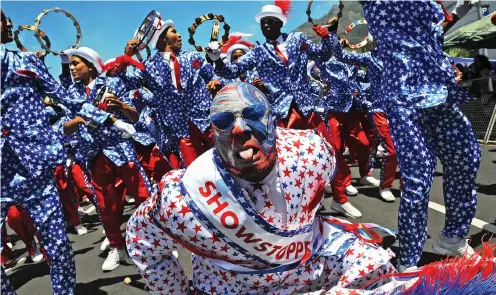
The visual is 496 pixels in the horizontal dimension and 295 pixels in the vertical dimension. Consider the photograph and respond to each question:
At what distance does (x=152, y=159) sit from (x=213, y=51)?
70.1 inches

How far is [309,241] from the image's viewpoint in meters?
1.59

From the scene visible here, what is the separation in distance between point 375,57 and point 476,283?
3.60m

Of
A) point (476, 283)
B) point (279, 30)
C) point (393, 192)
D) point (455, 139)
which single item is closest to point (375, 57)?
point (279, 30)

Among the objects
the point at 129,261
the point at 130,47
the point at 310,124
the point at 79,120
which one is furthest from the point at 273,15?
the point at 129,261

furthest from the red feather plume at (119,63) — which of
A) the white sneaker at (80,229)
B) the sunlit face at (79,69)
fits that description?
the white sneaker at (80,229)

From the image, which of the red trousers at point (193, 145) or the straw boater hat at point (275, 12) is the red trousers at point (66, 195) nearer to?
the red trousers at point (193, 145)

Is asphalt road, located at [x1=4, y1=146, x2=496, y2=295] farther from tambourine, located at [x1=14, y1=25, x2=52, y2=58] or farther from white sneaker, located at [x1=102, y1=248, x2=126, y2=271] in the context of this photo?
tambourine, located at [x1=14, y1=25, x2=52, y2=58]

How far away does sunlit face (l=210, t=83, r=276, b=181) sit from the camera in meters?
1.39

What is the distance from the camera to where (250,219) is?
4.66ft

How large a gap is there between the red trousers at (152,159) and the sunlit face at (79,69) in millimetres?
1417

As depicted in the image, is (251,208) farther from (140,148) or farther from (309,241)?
(140,148)

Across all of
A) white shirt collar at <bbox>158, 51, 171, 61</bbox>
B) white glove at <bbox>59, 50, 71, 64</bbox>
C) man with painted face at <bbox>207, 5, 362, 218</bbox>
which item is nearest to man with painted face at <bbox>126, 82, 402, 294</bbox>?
man with painted face at <bbox>207, 5, 362, 218</bbox>

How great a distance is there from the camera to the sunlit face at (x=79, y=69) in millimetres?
3618

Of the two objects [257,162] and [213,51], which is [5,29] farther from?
[257,162]
